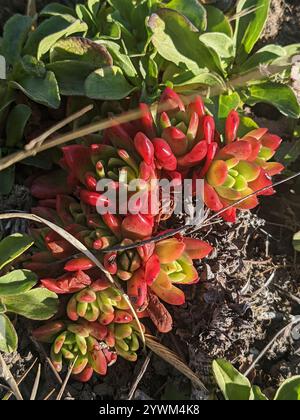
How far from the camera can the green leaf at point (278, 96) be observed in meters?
2.52

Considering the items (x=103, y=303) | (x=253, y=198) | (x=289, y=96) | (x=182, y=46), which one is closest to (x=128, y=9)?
(x=182, y=46)

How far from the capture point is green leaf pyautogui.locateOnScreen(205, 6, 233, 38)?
2594 mm

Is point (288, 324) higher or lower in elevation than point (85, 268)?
lower

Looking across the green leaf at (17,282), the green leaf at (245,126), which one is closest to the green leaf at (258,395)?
the green leaf at (17,282)

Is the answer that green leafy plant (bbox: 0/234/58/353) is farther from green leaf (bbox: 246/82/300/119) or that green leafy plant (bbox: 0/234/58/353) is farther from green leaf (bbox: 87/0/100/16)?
green leaf (bbox: 246/82/300/119)

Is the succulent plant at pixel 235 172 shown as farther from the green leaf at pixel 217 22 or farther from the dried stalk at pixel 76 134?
the green leaf at pixel 217 22

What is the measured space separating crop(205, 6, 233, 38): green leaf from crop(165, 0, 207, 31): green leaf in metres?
0.11

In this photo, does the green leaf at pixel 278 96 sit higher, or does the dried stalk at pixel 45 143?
the green leaf at pixel 278 96

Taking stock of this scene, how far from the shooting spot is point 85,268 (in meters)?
2.22

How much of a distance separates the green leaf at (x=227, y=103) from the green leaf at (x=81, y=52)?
47cm

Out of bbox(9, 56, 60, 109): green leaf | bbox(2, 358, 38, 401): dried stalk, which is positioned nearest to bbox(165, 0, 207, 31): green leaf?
bbox(9, 56, 60, 109): green leaf

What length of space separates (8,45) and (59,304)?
3.38 feet

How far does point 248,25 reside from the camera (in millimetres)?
2648
